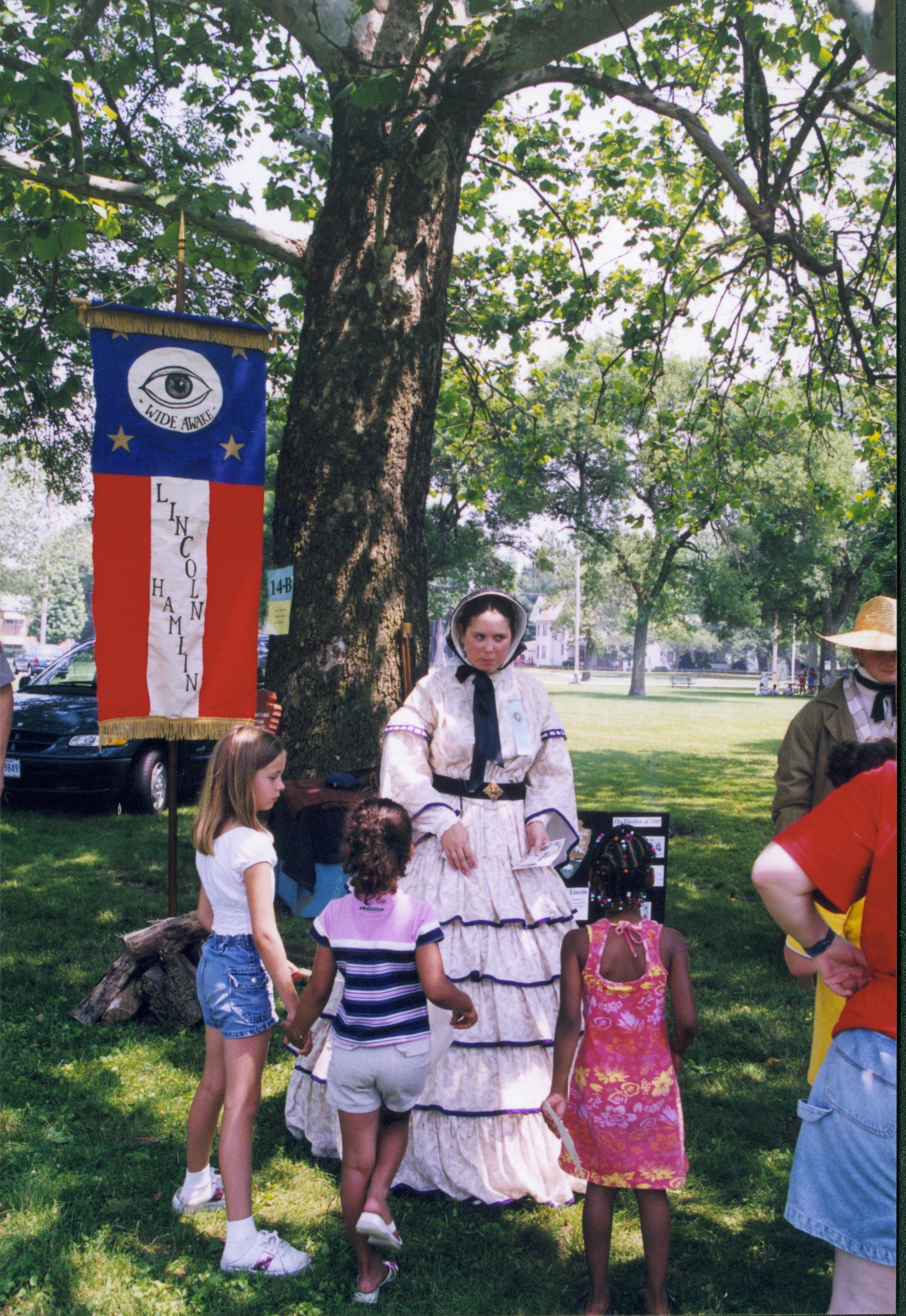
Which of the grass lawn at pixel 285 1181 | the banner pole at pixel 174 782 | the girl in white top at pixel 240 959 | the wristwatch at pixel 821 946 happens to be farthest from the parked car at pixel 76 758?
the wristwatch at pixel 821 946

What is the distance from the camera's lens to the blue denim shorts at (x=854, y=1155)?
1.90m

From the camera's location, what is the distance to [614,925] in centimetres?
278

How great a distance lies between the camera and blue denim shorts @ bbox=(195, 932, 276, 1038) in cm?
300

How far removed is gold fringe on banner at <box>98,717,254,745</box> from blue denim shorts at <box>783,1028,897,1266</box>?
3.25 m

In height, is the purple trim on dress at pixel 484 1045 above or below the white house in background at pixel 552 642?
below

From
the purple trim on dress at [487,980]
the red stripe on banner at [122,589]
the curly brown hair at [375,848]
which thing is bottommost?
the purple trim on dress at [487,980]

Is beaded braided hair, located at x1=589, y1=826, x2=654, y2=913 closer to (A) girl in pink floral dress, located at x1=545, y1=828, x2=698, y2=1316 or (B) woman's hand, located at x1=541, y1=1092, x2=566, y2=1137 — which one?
(A) girl in pink floral dress, located at x1=545, y1=828, x2=698, y2=1316

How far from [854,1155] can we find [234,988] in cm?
179

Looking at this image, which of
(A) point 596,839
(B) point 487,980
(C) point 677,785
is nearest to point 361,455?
(A) point 596,839

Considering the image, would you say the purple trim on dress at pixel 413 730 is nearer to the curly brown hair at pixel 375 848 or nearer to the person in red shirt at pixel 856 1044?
the curly brown hair at pixel 375 848

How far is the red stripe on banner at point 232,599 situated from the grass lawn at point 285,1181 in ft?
5.31

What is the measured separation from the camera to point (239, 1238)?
2.93 m

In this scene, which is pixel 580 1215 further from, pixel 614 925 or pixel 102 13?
pixel 102 13

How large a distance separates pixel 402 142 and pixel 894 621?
158 inches
